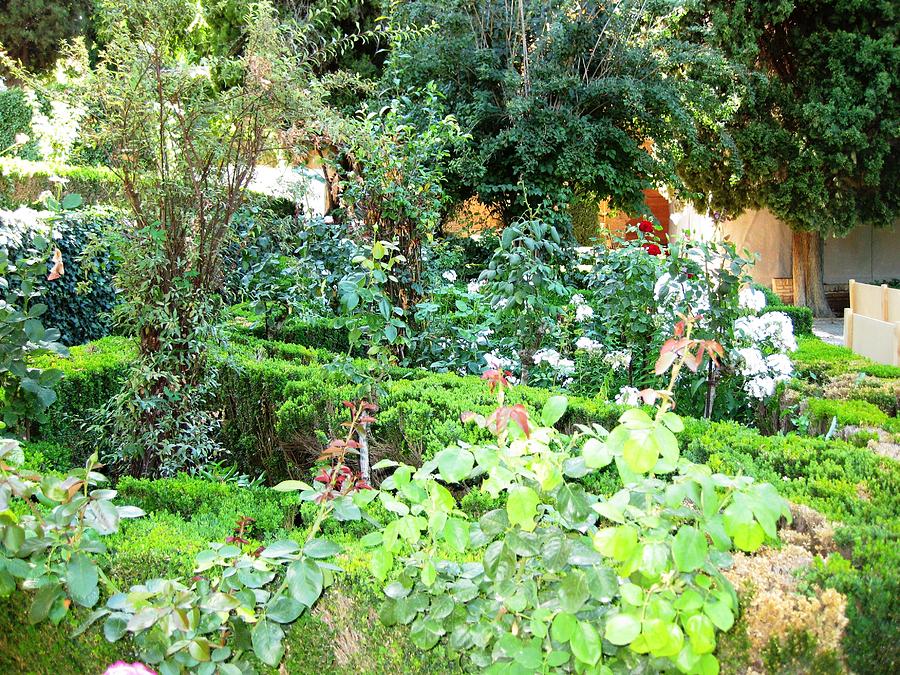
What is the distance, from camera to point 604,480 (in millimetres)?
2477

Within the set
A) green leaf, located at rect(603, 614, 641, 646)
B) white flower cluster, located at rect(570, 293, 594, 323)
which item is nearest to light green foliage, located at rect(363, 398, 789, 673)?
green leaf, located at rect(603, 614, 641, 646)

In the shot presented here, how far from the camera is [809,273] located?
45.3 ft

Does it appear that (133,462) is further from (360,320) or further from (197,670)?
(197,670)

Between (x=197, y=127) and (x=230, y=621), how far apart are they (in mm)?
2311

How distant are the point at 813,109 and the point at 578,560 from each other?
12223mm

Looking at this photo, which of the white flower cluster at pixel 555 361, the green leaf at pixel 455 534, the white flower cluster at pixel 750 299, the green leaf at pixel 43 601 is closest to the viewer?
the green leaf at pixel 455 534

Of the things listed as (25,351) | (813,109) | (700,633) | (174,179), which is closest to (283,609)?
(700,633)

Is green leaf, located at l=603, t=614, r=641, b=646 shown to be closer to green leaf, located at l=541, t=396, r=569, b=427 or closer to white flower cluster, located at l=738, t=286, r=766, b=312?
green leaf, located at l=541, t=396, r=569, b=427

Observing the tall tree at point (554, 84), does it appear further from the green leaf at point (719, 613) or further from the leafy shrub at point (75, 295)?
the green leaf at point (719, 613)

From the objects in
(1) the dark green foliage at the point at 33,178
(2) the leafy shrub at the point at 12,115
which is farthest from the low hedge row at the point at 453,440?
(2) the leafy shrub at the point at 12,115

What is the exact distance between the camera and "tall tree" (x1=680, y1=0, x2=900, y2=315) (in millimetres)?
11758

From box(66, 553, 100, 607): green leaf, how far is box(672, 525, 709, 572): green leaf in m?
1.28

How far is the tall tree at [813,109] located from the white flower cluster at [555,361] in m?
8.43

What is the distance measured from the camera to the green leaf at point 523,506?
4.69 ft
